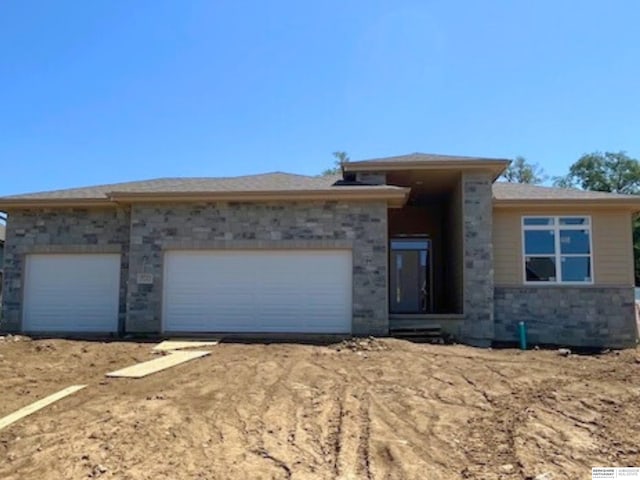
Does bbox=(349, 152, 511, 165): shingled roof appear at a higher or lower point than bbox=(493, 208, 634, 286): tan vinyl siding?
higher

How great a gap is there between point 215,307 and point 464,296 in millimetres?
5918

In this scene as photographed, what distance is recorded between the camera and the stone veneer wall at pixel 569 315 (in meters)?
13.6

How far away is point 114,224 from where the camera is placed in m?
14.2

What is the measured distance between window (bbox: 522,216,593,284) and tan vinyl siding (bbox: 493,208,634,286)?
6.3 inches

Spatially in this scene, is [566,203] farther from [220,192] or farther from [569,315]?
[220,192]

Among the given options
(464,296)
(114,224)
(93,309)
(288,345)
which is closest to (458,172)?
(464,296)

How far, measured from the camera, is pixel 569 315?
13.6m

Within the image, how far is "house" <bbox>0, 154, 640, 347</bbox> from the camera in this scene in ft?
43.3

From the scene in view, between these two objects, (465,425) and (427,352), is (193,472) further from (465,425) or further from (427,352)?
(427,352)

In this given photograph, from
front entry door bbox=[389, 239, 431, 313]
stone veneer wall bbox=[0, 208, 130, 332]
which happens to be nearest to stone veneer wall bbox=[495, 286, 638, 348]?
front entry door bbox=[389, 239, 431, 313]

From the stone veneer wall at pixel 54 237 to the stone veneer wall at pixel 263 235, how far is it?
0.90 m

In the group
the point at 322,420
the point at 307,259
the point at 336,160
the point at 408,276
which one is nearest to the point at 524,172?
the point at 336,160

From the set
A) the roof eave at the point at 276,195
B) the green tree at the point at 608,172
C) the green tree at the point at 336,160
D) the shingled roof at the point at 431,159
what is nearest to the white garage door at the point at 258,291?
the roof eave at the point at 276,195

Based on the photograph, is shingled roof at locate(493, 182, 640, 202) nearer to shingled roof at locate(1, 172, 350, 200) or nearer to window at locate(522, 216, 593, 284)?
window at locate(522, 216, 593, 284)
